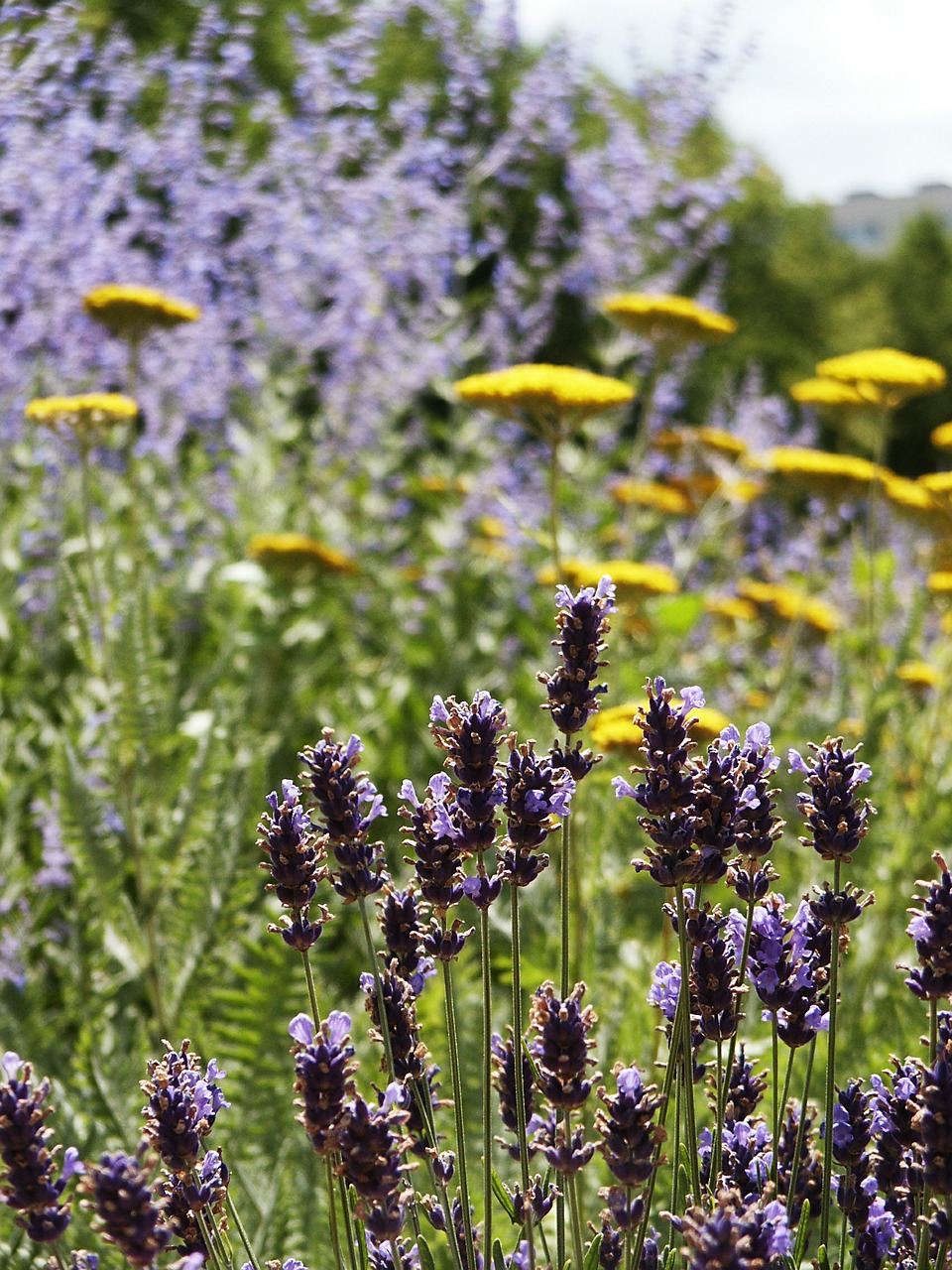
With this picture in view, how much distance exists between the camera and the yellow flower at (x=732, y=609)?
15.1 feet

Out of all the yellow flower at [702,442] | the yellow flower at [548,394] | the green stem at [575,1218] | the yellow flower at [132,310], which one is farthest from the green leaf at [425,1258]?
the yellow flower at [702,442]

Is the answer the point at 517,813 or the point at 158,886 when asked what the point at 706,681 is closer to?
the point at 158,886

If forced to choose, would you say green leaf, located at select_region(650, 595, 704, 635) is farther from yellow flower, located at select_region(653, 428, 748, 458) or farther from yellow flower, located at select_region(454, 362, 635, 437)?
yellow flower, located at select_region(454, 362, 635, 437)

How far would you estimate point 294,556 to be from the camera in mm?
3652

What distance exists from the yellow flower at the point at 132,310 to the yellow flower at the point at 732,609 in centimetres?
227

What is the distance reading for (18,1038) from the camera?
220 cm

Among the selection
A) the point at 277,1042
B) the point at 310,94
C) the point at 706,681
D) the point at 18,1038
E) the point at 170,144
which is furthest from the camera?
the point at 310,94

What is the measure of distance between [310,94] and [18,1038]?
13.2 feet

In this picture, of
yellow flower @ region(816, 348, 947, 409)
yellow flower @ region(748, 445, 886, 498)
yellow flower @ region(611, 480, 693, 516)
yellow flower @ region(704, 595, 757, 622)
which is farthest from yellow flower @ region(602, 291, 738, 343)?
yellow flower @ region(704, 595, 757, 622)

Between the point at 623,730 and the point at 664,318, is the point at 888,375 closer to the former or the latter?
the point at 664,318

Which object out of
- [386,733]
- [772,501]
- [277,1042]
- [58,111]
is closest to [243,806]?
[277,1042]

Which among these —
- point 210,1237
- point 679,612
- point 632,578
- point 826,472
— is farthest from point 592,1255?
point 679,612

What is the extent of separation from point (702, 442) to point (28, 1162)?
162 inches

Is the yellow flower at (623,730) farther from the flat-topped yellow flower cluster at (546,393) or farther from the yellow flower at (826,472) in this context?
the yellow flower at (826,472)
